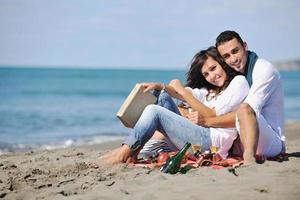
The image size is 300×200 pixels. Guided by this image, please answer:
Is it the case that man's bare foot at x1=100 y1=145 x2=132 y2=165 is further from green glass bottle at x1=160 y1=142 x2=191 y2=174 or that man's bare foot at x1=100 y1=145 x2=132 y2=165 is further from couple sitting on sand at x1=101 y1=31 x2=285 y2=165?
green glass bottle at x1=160 y1=142 x2=191 y2=174

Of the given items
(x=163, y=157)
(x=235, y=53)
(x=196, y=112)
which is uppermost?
(x=235, y=53)

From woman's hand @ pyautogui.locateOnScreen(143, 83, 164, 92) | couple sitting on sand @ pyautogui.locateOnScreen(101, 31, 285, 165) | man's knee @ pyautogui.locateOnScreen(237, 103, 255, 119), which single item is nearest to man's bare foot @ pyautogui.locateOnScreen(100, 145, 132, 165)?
couple sitting on sand @ pyautogui.locateOnScreen(101, 31, 285, 165)

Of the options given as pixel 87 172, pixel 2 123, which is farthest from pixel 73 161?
pixel 2 123

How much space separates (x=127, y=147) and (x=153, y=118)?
17.7 inches

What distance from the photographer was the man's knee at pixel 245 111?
5672mm

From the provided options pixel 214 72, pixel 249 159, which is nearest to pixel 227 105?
pixel 214 72

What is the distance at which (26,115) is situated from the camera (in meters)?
21.8

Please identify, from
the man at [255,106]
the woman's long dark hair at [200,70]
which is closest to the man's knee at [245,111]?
the man at [255,106]

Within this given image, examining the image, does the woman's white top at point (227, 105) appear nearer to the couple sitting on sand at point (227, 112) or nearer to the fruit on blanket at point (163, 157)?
the couple sitting on sand at point (227, 112)

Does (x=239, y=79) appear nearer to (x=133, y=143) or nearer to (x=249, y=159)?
(x=249, y=159)

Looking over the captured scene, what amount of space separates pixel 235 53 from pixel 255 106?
66 centimetres

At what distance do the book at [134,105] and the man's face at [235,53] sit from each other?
100 cm

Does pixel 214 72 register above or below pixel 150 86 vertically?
above

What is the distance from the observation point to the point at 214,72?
6363 millimetres
